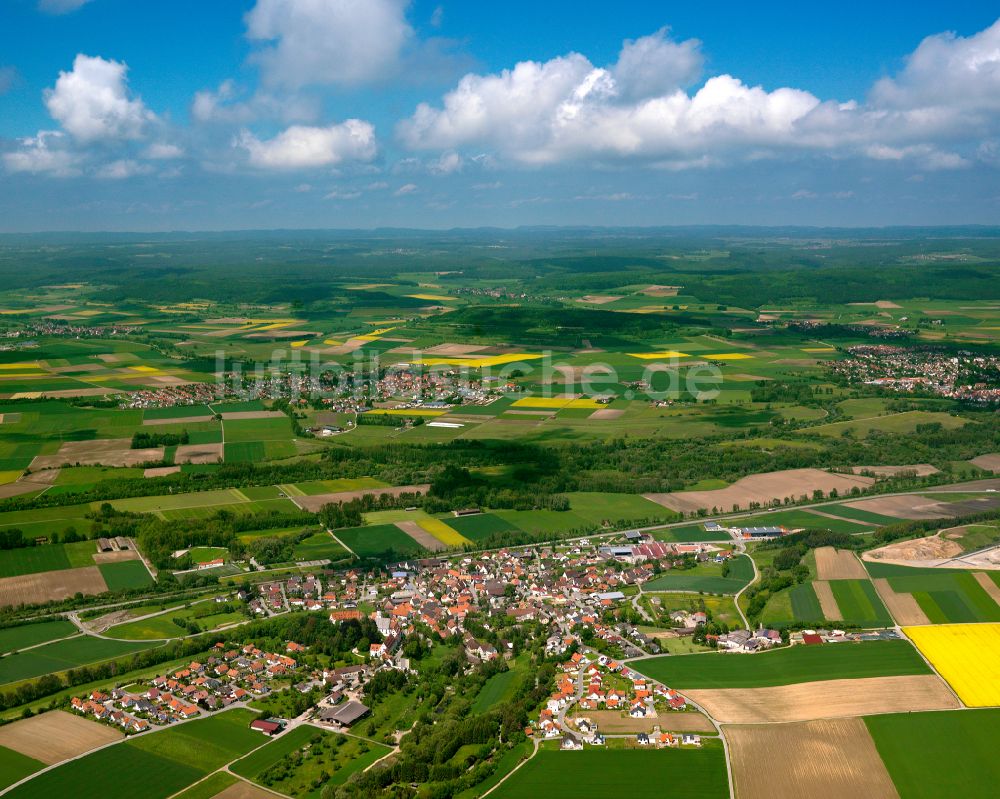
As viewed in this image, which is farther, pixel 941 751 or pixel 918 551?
pixel 918 551

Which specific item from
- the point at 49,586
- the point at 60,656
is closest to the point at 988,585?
the point at 60,656

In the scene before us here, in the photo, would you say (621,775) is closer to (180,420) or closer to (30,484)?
(30,484)

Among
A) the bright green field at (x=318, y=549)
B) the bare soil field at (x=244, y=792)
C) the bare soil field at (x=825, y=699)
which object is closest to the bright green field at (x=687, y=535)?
the bare soil field at (x=825, y=699)

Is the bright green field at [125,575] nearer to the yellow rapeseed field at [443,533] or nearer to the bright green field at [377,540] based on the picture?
the bright green field at [377,540]

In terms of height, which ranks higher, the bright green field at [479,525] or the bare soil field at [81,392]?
the bare soil field at [81,392]

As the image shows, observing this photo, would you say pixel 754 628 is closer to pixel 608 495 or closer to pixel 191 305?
pixel 608 495

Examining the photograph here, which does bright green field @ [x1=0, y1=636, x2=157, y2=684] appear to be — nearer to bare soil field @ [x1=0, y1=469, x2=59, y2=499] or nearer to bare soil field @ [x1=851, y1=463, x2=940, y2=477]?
bare soil field @ [x1=0, y1=469, x2=59, y2=499]
